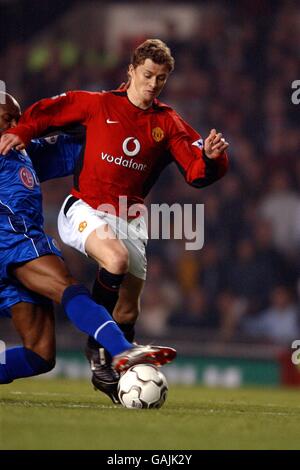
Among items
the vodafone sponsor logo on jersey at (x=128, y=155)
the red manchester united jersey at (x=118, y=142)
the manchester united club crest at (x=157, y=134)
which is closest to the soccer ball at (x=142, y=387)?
the red manchester united jersey at (x=118, y=142)

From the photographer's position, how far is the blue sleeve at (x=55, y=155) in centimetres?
593

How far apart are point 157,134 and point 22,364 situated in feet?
4.90

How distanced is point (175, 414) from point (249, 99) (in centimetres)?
858

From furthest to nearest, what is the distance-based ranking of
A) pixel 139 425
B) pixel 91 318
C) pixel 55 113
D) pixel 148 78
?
pixel 55 113 < pixel 148 78 < pixel 91 318 < pixel 139 425

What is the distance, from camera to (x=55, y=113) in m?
5.70

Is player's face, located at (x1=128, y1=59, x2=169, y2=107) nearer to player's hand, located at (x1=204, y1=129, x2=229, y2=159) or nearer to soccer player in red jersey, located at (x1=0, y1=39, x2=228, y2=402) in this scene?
soccer player in red jersey, located at (x1=0, y1=39, x2=228, y2=402)

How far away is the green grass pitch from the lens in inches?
148

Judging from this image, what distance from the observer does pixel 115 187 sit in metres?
5.68

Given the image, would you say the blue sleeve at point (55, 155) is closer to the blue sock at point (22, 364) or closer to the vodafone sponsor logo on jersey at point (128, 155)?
the vodafone sponsor logo on jersey at point (128, 155)

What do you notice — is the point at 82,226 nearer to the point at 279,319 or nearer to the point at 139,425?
the point at 139,425

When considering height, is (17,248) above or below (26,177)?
below

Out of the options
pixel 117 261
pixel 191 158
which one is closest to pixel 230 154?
pixel 191 158

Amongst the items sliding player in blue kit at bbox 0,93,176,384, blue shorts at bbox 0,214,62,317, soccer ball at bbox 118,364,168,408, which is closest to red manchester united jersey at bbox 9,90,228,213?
sliding player in blue kit at bbox 0,93,176,384

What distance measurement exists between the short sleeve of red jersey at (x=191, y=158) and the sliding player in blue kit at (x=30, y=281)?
0.81 m
